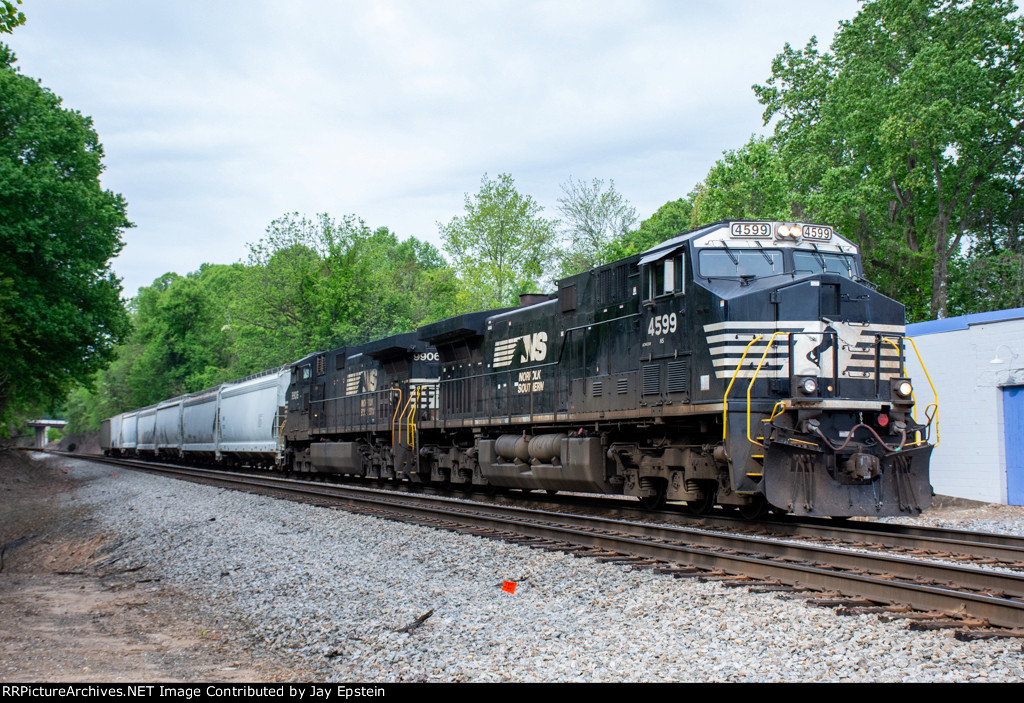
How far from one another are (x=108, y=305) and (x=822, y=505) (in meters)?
26.2

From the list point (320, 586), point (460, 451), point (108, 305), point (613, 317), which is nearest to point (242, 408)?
point (108, 305)

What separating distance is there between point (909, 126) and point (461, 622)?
30.1 meters

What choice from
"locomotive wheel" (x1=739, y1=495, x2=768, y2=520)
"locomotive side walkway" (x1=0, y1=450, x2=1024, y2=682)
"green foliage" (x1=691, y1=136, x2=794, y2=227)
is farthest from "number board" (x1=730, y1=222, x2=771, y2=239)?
"green foliage" (x1=691, y1=136, x2=794, y2=227)

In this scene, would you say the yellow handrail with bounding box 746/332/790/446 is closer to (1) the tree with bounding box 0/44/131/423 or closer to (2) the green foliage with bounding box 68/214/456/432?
(1) the tree with bounding box 0/44/131/423

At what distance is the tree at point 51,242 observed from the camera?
2462 cm

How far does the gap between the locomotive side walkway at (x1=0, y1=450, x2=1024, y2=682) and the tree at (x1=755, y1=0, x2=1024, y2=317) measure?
84.3 feet

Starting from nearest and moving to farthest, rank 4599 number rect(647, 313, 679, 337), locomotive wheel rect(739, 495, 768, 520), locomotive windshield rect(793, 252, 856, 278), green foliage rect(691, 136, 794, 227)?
locomotive wheel rect(739, 495, 768, 520)
locomotive windshield rect(793, 252, 856, 278)
4599 number rect(647, 313, 679, 337)
green foliage rect(691, 136, 794, 227)

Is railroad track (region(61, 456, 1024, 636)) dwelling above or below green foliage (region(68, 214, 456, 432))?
below

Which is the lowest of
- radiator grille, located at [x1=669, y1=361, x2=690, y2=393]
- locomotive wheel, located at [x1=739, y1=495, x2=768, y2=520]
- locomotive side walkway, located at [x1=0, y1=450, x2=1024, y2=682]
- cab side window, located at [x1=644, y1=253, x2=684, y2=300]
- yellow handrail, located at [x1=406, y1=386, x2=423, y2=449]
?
locomotive side walkway, located at [x1=0, y1=450, x2=1024, y2=682]

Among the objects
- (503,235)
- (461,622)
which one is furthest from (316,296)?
(461,622)

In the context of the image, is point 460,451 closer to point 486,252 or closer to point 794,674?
point 794,674

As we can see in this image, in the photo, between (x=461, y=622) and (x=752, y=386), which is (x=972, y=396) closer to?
(x=752, y=386)

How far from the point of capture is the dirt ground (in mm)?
5965

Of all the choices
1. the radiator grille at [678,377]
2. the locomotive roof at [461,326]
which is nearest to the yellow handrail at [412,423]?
the locomotive roof at [461,326]
